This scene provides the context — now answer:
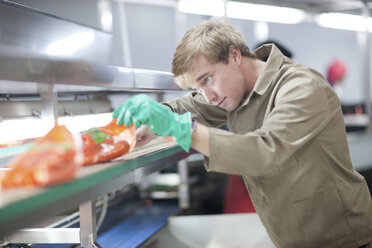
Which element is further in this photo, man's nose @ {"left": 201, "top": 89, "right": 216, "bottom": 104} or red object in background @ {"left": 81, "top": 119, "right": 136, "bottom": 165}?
man's nose @ {"left": 201, "top": 89, "right": 216, "bottom": 104}

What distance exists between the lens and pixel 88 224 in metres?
1.36

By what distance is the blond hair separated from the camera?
1.30 meters

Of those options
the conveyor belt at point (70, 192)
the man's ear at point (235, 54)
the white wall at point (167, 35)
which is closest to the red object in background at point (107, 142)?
the conveyor belt at point (70, 192)

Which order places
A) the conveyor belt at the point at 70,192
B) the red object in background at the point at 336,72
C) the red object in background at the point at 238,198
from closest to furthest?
the conveyor belt at the point at 70,192, the red object in background at the point at 238,198, the red object in background at the point at 336,72

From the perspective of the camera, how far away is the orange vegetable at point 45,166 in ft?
2.35

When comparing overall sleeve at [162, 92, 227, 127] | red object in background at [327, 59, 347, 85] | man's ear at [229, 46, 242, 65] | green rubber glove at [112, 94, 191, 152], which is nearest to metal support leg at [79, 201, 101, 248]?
green rubber glove at [112, 94, 191, 152]

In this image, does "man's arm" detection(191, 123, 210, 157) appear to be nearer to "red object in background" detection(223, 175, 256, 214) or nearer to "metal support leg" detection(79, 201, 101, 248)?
"metal support leg" detection(79, 201, 101, 248)

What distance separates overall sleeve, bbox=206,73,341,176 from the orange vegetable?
1.36 feet

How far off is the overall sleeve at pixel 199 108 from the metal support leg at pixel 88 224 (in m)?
0.61

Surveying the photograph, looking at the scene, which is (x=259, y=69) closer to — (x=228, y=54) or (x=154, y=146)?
(x=228, y=54)

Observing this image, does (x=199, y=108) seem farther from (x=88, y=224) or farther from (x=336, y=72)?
(x=336, y=72)

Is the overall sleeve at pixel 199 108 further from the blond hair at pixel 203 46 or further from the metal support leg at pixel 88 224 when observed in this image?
the metal support leg at pixel 88 224

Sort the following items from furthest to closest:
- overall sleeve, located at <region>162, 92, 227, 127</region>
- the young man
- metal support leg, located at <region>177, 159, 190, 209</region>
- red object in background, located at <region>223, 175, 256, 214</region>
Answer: red object in background, located at <region>223, 175, 256, 214</region> < metal support leg, located at <region>177, 159, 190, 209</region> < overall sleeve, located at <region>162, 92, 227, 127</region> < the young man

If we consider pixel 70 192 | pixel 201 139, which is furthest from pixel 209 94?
pixel 70 192
